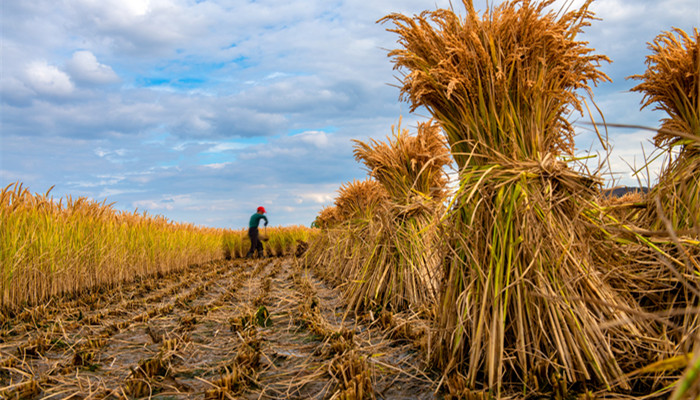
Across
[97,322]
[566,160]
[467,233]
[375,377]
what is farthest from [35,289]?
[566,160]

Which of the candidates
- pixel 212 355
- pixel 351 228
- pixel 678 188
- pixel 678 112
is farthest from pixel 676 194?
pixel 351 228

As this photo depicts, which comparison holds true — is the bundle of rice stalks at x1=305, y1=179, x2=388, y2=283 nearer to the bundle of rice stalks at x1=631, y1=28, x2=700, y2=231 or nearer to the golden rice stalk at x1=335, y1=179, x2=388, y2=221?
the golden rice stalk at x1=335, y1=179, x2=388, y2=221

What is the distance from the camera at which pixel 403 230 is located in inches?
174

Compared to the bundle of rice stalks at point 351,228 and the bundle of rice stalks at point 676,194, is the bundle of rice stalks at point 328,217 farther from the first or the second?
the bundle of rice stalks at point 676,194

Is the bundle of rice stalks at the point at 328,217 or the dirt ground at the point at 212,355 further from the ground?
the bundle of rice stalks at the point at 328,217

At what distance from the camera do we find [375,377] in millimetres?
2568

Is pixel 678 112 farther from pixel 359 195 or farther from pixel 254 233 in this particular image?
pixel 254 233

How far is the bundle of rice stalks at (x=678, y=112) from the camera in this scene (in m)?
2.92

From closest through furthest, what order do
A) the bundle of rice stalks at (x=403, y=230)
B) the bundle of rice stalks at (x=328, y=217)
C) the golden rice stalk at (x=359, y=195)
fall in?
the bundle of rice stalks at (x=403, y=230) → the golden rice stalk at (x=359, y=195) → the bundle of rice stalks at (x=328, y=217)

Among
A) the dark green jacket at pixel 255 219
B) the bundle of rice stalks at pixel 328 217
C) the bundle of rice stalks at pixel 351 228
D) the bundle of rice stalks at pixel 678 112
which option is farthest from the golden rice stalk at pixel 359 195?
the dark green jacket at pixel 255 219

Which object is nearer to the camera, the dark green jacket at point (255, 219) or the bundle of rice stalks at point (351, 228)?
the bundle of rice stalks at point (351, 228)

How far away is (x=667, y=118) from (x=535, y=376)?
11.0 feet

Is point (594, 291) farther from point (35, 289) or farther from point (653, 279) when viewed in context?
point (35, 289)

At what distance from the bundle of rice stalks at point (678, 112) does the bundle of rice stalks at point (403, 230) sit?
5.52ft
